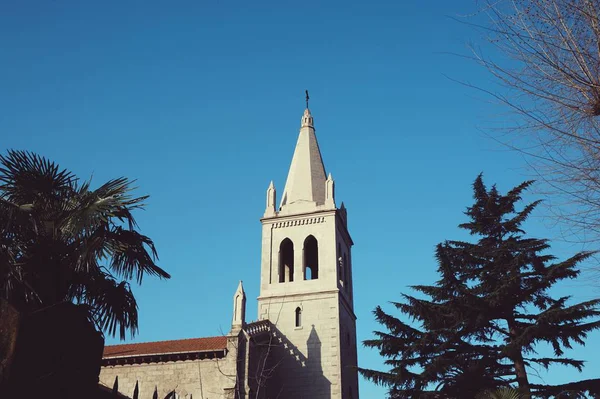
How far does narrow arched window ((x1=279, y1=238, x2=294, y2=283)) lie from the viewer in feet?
118

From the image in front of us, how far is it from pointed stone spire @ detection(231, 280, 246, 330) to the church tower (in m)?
2.66

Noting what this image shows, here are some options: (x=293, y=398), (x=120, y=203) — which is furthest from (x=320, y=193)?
(x=120, y=203)

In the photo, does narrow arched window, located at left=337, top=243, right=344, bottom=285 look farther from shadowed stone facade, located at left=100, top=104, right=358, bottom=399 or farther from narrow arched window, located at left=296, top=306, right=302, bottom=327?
narrow arched window, located at left=296, top=306, right=302, bottom=327

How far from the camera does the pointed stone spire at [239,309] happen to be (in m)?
27.3

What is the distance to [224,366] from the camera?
26.0 m

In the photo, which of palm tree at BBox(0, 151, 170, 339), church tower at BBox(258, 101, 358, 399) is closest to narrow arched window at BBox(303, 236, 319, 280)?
church tower at BBox(258, 101, 358, 399)

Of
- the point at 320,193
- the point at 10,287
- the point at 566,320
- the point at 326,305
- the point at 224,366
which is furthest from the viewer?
the point at 320,193

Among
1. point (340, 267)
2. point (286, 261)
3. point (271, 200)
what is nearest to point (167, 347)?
point (286, 261)

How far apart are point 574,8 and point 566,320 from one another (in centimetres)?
1684

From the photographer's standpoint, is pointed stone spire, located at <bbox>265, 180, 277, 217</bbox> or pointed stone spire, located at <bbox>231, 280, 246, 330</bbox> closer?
pointed stone spire, located at <bbox>231, 280, 246, 330</bbox>

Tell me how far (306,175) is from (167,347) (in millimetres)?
14562

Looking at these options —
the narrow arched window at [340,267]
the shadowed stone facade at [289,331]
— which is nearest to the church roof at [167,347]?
the shadowed stone facade at [289,331]

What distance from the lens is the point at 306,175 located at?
38062 mm

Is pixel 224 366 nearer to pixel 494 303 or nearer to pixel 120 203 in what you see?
pixel 494 303
